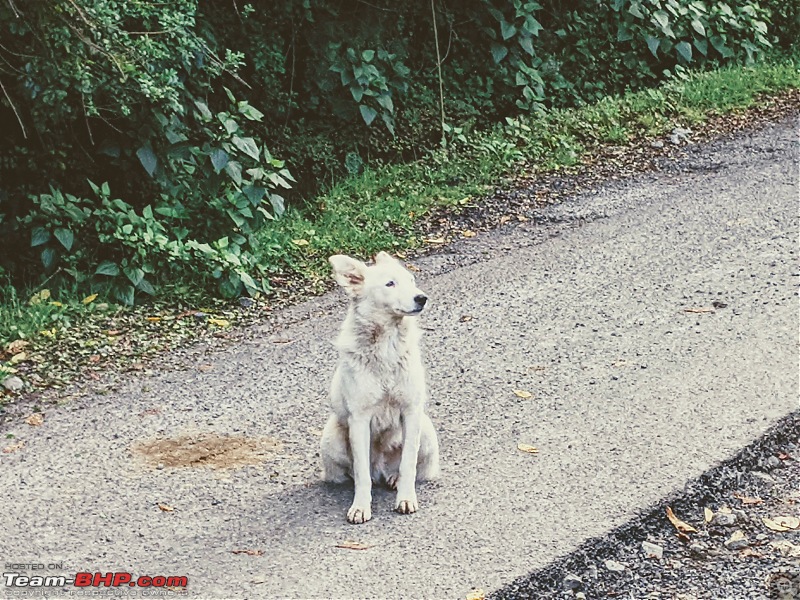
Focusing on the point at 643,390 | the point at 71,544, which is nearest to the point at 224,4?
the point at 643,390

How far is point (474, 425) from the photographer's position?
6.42m

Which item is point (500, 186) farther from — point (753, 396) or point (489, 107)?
point (753, 396)

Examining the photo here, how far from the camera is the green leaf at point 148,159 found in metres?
8.77

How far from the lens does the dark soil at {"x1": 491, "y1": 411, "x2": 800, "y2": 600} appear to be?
484 cm

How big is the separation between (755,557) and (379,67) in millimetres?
7524

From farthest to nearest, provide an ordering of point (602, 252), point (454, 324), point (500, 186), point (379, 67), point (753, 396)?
point (379, 67) → point (500, 186) → point (602, 252) → point (454, 324) → point (753, 396)

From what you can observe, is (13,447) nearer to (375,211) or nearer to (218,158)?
(218,158)

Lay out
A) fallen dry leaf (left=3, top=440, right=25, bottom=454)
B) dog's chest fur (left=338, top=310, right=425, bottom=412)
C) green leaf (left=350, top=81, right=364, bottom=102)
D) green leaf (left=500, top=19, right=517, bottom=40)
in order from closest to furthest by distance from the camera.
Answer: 1. dog's chest fur (left=338, top=310, right=425, bottom=412)
2. fallen dry leaf (left=3, top=440, right=25, bottom=454)
3. green leaf (left=350, top=81, right=364, bottom=102)
4. green leaf (left=500, top=19, right=517, bottom=40)

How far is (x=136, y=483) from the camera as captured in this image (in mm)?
5898

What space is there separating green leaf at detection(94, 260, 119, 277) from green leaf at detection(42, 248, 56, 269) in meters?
0.39

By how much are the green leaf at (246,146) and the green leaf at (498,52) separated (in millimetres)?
3926

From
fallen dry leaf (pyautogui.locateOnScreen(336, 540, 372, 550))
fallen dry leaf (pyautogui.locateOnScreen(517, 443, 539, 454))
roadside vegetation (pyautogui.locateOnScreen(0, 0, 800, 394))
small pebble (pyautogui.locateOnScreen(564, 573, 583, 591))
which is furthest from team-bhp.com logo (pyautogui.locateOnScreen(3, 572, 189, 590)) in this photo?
roadside vegetation (pyautogui.locateOnScreen(0, 0, 800, 394))

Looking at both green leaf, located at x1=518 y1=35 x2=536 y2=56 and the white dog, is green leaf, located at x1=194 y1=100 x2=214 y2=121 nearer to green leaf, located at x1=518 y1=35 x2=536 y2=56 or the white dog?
the white dog

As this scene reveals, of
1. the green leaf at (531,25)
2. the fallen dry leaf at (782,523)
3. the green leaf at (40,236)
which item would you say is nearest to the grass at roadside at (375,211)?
the green leaf at (40,236)
